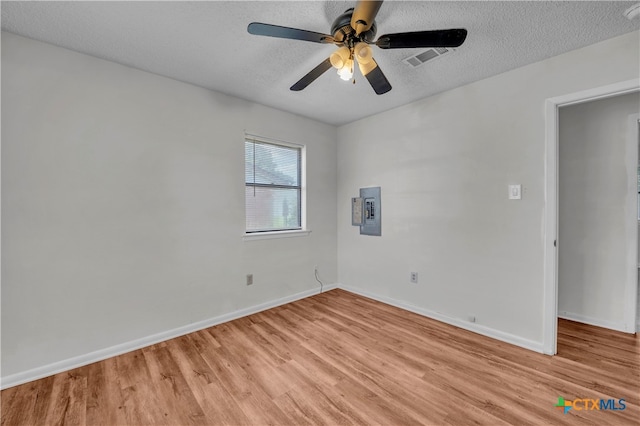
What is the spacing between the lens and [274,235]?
337 centimetres

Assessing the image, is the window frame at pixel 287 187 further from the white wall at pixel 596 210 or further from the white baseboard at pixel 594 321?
the white baseboard at pixel 594 321

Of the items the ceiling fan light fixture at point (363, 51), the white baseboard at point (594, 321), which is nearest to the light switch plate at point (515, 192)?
the white baseboard at point (594, 321)

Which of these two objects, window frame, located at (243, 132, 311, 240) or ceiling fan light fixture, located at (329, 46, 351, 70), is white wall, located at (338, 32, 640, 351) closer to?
window frame, located at (243, 132, 311, 240)

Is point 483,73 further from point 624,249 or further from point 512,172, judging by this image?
point 624,249

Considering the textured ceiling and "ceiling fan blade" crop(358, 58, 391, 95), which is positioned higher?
the textured ceiling

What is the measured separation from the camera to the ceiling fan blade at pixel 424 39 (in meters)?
1.42

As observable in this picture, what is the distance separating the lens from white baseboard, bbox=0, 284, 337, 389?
191cm

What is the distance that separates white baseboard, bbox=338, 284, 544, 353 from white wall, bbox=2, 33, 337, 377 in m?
1.61

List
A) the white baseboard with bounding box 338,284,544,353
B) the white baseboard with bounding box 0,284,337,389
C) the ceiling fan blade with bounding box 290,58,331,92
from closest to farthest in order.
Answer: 1. the ceiling fan blade with bounding box 290,58,331,92
2. the white baseboard with bounding box 0,284,337,389
3. the white baseboard with bounding box 338,284,544,353

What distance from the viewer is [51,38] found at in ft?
6.40

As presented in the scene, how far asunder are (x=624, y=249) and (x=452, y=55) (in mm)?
2555

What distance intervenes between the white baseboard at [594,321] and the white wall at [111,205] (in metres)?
3.44

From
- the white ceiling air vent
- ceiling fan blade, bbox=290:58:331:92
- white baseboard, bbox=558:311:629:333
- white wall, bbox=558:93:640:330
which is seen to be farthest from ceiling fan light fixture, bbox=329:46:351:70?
white baseboard, bbox=558:311:629:333

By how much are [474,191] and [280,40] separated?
2246mm
